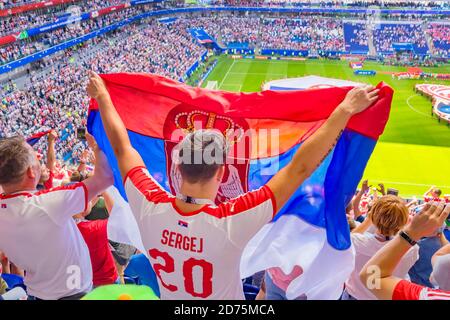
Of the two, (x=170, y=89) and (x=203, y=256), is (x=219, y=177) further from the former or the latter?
(x=170, y=89)

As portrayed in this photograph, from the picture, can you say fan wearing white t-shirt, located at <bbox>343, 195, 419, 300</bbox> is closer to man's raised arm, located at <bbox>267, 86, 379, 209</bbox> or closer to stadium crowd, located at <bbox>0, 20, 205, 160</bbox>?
man's raised arm, located at <bbox>267, 86, 379, 209</bbox>

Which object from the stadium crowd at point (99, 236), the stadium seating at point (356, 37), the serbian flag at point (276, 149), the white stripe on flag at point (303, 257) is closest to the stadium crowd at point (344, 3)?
the stadium seating at point (356, 37)

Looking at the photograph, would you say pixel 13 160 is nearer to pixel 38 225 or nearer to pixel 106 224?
pixel 38 225

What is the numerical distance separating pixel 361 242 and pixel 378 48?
52.1 meters

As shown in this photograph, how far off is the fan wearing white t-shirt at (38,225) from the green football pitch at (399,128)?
17644mm

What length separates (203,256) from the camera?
2.46m

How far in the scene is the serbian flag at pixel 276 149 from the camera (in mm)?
3588

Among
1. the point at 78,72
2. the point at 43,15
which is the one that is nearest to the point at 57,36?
the point at 43,15

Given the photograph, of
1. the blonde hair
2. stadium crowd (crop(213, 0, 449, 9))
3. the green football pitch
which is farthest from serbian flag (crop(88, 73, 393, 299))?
stadium crowd (crop(213, 0, 449, 9))

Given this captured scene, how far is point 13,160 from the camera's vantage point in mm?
3070

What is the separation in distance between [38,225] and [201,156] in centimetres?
142

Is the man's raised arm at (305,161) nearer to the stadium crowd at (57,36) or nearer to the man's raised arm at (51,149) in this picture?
the man's raised arm at (51,149)

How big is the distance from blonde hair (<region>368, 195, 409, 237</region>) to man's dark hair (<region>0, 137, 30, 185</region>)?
2.83m

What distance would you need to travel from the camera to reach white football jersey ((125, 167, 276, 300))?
2.45 metres
